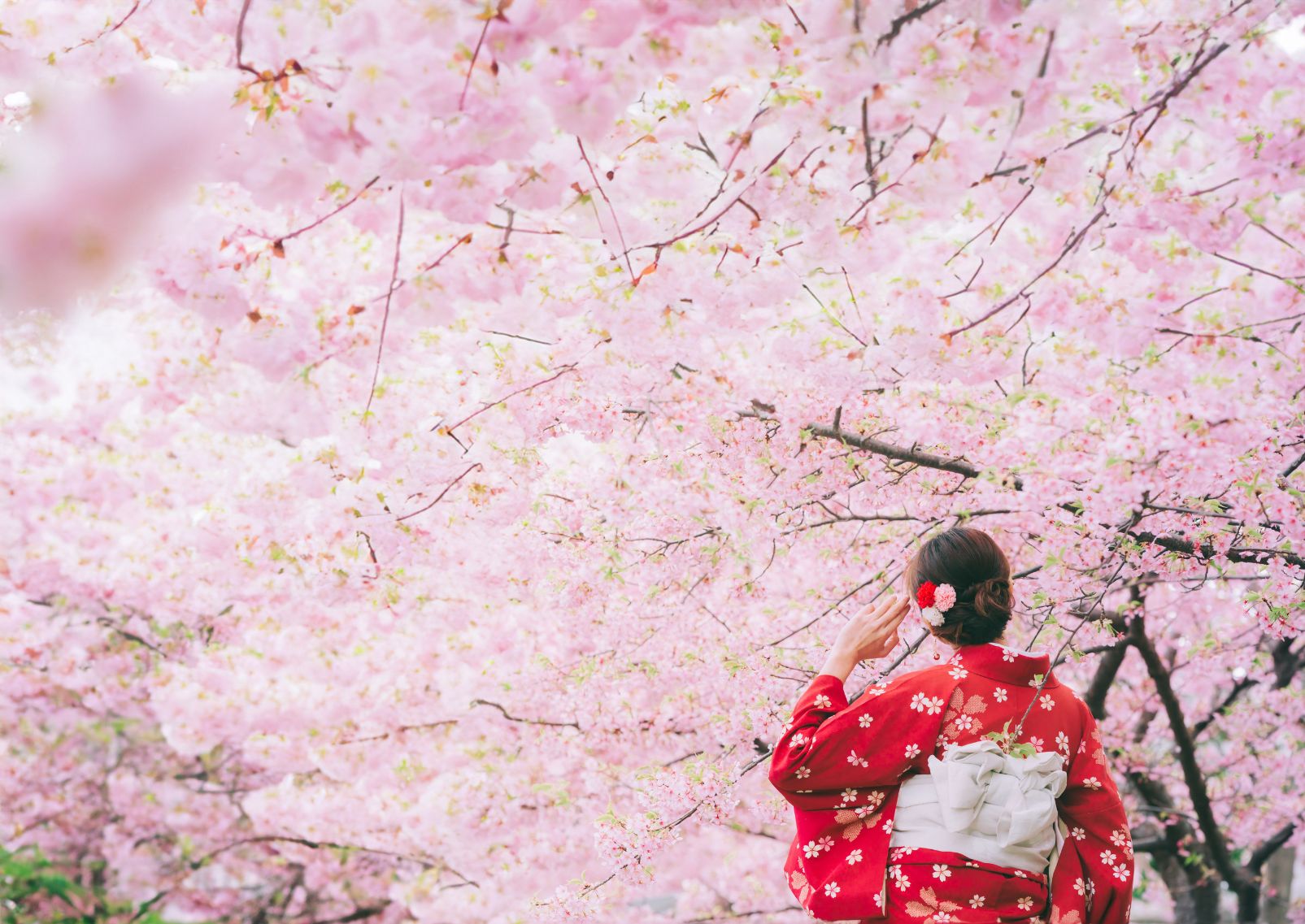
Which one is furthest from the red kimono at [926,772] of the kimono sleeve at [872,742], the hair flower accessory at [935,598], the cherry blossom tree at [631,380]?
the cherry blossom tree at [631,380]

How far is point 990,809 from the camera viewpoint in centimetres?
204

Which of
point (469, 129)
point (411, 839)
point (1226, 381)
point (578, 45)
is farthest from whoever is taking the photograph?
point (411, 839)

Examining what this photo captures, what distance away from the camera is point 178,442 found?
6633 millimetres

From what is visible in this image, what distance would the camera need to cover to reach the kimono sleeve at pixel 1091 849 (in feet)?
6.84

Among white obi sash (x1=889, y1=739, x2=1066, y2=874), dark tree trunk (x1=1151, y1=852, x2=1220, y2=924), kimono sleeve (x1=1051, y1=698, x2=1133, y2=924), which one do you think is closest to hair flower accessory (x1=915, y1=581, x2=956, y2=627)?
white obi sash (x1=889, y1=739, x2=1066, y2=874)

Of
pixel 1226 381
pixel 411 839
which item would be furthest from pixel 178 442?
pixel 1226 381

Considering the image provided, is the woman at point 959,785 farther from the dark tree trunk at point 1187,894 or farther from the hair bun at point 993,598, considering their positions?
the dark tree trunk at point 1187,894

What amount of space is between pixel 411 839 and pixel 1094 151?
5.48 meters

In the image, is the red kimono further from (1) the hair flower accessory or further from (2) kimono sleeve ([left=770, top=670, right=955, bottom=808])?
(1) the hair flower accessory

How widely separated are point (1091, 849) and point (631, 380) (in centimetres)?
191

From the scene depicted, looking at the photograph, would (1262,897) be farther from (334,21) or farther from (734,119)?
(334,21)

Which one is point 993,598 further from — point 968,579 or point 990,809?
point 990,809

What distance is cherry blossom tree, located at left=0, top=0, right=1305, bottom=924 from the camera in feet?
6.86

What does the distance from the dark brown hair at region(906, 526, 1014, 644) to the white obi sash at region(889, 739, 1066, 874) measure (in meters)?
0.24
